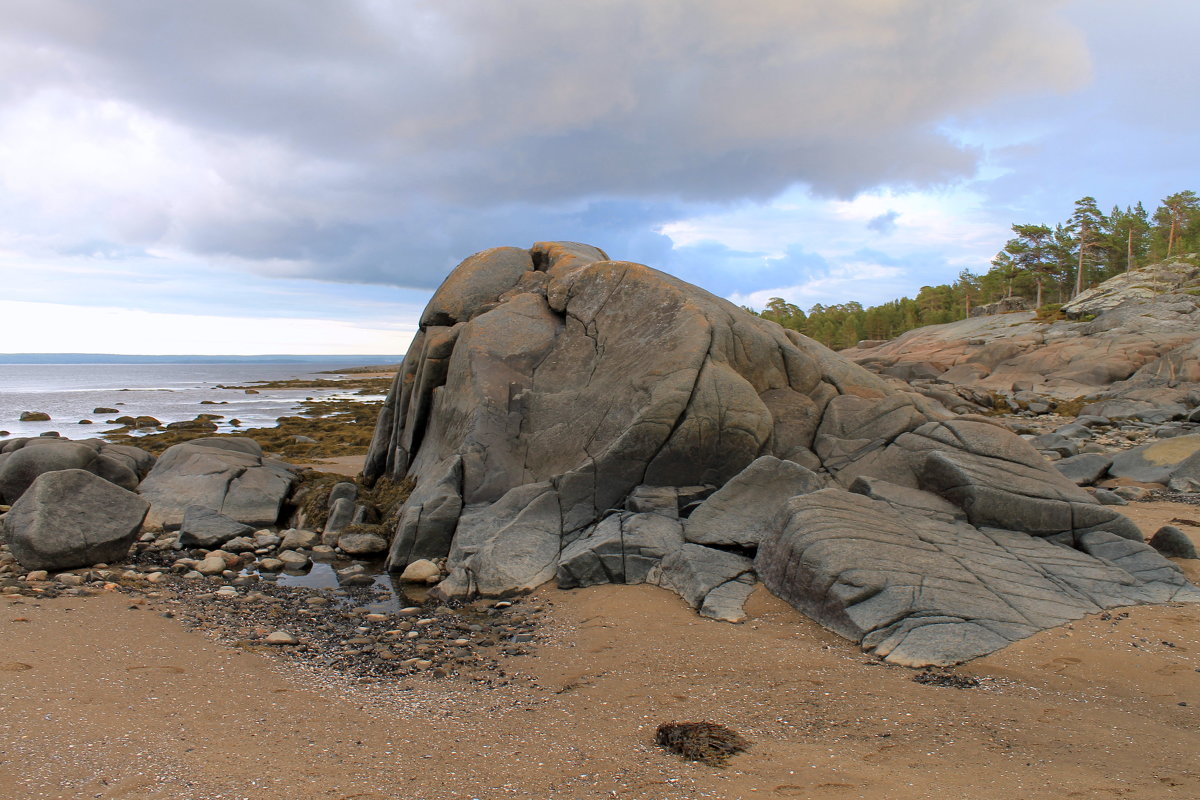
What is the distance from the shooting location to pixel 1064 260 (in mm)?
87750

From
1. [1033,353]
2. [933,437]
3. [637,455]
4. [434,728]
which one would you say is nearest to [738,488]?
A: [637,455]

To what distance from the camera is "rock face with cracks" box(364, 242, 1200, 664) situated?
966 centimetres

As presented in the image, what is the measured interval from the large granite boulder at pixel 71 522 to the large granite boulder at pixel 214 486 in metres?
2.83

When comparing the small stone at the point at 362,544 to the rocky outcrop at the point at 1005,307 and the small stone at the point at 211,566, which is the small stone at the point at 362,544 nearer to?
the small stone at the point at 211,566

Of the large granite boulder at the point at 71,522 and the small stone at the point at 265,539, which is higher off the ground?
the large granite boulder at the point at 71,522

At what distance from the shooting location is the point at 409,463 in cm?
1727

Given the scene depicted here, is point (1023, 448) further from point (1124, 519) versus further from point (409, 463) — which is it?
point (409, 463)

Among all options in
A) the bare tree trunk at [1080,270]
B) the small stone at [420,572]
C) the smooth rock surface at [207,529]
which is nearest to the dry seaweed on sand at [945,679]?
the small stone at [420,572]

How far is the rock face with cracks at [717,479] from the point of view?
31.7 ft

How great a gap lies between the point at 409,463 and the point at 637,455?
6561 mm

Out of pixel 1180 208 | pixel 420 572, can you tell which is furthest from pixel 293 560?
pixel 1180 208

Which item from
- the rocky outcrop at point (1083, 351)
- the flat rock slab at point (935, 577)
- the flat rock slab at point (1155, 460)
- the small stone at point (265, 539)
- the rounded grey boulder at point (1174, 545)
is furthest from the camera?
the rocky outcrop at point (1083, 351)

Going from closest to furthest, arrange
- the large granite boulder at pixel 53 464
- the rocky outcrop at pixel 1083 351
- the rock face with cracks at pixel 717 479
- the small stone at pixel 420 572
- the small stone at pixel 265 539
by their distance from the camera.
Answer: the rock face with cracks at pixel 717 479 < the small stone at pixel 420 572 < the small stone at pixel 265 539 < the large granite boulder at pixel 53 464 < the rocky outcrop at pixel 1083 351

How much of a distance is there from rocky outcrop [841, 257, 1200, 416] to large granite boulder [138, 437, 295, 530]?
3427 centimetres
